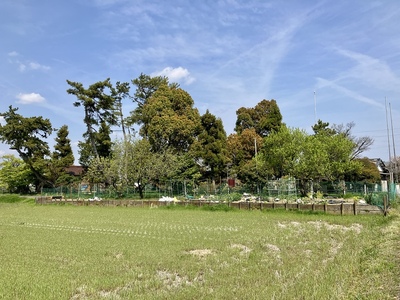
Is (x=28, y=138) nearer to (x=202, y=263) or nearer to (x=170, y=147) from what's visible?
(x=170, y=147)

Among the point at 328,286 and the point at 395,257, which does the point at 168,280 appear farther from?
the point at 395,257

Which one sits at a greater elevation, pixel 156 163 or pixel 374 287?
pixel 156 163

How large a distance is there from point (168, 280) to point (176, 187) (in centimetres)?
2500

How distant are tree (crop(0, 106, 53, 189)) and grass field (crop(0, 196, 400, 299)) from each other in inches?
1287

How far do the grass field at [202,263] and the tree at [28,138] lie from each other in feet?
107

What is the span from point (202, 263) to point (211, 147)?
29684mm

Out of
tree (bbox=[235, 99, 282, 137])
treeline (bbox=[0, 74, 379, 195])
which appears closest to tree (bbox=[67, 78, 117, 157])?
treeline (bbox=[0, 74, 379, 195])

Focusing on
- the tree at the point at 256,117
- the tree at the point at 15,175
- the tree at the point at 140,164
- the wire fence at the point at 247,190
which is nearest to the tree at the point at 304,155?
the wire fence at the point at 247,190

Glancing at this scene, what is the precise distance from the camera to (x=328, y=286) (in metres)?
5.50

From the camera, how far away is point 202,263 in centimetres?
755

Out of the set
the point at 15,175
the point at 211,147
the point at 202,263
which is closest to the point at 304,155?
the point at 211,147

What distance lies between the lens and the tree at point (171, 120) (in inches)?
1359

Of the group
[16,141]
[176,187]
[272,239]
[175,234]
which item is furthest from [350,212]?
[16,141]

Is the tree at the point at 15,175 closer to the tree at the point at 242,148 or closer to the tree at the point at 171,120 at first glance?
the tree at the point at 171,120
